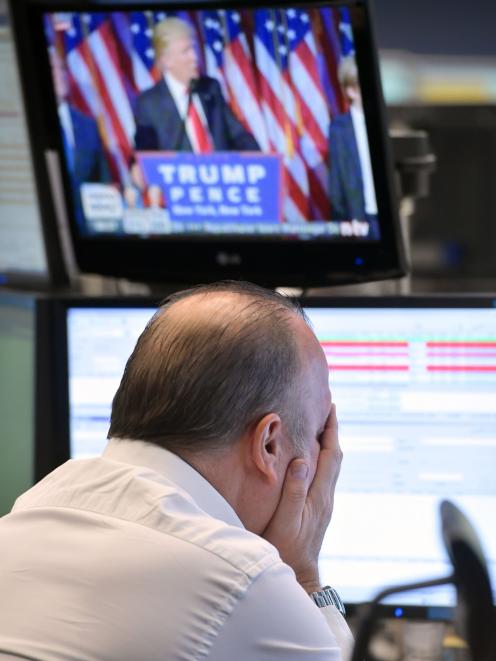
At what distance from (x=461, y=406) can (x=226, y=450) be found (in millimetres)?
554

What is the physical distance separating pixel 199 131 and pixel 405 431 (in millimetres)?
488

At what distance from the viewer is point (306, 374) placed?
1.07m

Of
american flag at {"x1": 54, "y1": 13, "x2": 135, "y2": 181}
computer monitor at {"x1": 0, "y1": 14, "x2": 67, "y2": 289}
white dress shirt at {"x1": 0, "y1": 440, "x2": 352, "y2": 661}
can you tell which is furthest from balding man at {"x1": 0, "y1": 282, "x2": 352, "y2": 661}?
computer monitor at {"x1": 0, "y1": 14, "x2": 67, "y2": 289}

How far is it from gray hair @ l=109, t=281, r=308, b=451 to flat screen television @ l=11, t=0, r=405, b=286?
0.47 meters

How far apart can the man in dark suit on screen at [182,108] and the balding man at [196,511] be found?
40 centimetres

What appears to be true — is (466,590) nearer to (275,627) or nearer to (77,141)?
(275,627)

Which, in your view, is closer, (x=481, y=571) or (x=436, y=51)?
(x=481, y=571)

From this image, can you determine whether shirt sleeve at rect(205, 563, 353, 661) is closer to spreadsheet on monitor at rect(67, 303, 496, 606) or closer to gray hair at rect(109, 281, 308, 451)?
gray hair at rect(109, 281, 308, 451)

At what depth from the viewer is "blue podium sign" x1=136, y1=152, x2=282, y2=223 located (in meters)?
1.52

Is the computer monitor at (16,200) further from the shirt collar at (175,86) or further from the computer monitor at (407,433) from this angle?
the computer monitor at (407,433)

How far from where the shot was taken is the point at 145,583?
900mm

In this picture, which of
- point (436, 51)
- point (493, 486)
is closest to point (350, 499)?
point (493, 486)

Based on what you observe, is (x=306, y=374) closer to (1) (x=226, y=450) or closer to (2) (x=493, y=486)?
(1) (x=226, y=450)

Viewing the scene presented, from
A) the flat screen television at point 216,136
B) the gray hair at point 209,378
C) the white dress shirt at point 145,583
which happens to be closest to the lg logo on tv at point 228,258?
the flat screen television at point 216,136
